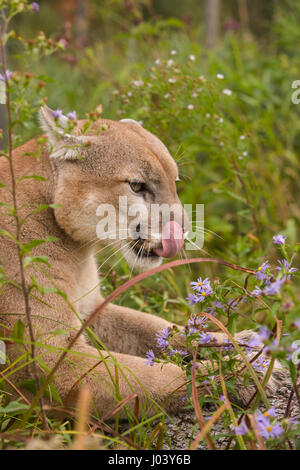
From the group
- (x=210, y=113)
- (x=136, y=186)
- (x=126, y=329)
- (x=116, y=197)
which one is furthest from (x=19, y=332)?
(x=210, y=113)

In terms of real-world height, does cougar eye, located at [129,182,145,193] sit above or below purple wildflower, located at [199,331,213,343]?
above

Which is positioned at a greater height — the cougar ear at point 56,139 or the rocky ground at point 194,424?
the cougar ear at point 56,139

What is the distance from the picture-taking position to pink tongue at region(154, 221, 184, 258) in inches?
111

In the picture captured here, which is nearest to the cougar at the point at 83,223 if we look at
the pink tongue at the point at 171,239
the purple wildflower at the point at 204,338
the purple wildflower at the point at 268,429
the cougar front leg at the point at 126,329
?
the pink tongue at the point at 171,239

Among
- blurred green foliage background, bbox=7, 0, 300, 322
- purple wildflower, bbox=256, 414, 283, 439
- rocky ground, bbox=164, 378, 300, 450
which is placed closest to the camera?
purple wildflower, bbox=256, 414, 283, 439

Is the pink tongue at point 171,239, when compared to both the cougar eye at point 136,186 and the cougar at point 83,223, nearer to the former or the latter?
the cougar at point 83,223

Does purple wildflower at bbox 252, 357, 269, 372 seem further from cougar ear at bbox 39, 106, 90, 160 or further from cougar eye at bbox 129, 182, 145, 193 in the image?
cougar ear at bbox 39, 106, 90, 160

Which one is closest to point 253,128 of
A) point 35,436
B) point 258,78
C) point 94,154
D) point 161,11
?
point 258,78

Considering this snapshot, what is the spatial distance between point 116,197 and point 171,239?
1.19 ft

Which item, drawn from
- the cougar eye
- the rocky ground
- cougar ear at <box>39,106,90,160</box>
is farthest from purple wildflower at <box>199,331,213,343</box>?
cougar ear at <box>39,106,90,160</box>

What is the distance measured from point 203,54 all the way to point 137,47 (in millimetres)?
827

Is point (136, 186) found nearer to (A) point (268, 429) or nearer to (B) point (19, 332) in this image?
(B) point (19, 332)

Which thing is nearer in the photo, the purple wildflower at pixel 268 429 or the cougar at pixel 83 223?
the purple wildflower at pixel 268 429

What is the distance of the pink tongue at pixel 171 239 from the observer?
2.82 meters
